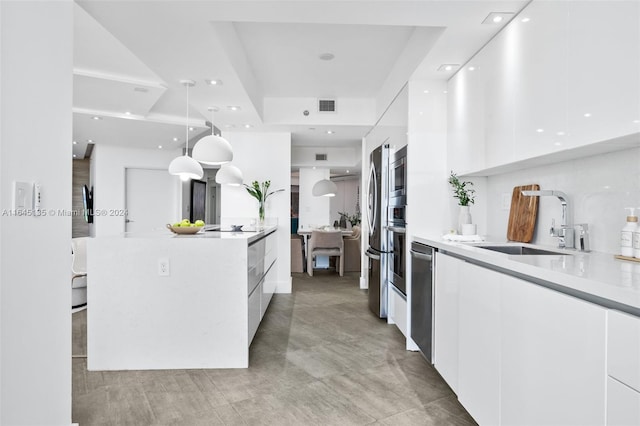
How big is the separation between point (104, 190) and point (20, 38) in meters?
7.08

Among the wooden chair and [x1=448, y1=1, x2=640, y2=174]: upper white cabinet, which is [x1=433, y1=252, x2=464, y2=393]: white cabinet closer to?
[x1=448, y1=1, x2=640, y2=174]: upper white cabinet

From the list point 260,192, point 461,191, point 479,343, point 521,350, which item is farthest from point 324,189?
point 521,350

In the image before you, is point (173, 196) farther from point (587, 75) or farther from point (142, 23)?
point (587, 75)

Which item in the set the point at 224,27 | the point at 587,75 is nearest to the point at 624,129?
the point at 587,75

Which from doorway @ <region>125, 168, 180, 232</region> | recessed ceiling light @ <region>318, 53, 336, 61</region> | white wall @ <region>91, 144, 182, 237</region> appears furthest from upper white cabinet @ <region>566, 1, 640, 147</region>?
doorway @ <region>125, 168, 180, 232</region>

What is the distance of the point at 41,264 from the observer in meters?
1.42

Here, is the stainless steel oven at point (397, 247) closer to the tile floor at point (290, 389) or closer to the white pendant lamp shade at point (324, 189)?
the tile floor at point (290, 389)

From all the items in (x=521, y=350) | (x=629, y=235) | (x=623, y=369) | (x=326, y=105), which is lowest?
(x=521, y=350)

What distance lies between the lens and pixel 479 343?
1.75m

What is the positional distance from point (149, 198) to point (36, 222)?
7152mm

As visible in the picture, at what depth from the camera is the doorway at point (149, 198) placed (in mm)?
7926

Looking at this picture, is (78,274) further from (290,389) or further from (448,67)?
(448,67)

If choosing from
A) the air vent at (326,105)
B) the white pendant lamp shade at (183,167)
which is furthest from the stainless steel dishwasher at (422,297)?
the air vent at (326,105)

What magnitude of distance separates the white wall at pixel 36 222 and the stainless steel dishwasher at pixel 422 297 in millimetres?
2015
